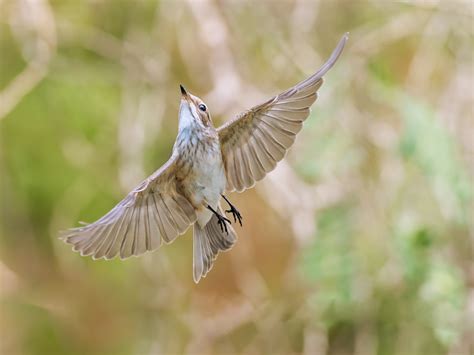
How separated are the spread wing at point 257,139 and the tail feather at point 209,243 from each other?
0.13m

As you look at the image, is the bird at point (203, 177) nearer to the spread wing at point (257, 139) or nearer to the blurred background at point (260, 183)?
the spread wing at point (257, 139)

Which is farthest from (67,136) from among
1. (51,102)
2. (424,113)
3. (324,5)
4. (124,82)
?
(424,113)

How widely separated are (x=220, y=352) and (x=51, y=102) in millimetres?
1783

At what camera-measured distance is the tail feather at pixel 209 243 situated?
96.2 inches

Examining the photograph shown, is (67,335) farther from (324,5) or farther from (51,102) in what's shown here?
(324,5)

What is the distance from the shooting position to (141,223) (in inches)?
91.9

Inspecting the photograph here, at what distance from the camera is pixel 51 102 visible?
5020 millimetres

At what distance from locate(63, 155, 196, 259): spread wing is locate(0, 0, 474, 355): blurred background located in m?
1.19

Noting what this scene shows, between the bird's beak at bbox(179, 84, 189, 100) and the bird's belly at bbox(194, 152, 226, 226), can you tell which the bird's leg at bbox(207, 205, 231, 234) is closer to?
the bird's belly at bbox(194, 152, 226, 226)

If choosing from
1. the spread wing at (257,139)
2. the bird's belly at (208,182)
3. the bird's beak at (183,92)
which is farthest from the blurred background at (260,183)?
the bird's beak at (183,92)

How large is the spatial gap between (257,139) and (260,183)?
2.17 m

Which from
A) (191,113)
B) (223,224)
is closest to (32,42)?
(191,113)

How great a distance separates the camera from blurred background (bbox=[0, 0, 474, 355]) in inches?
148

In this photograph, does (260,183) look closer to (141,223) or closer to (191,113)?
(191,113)
